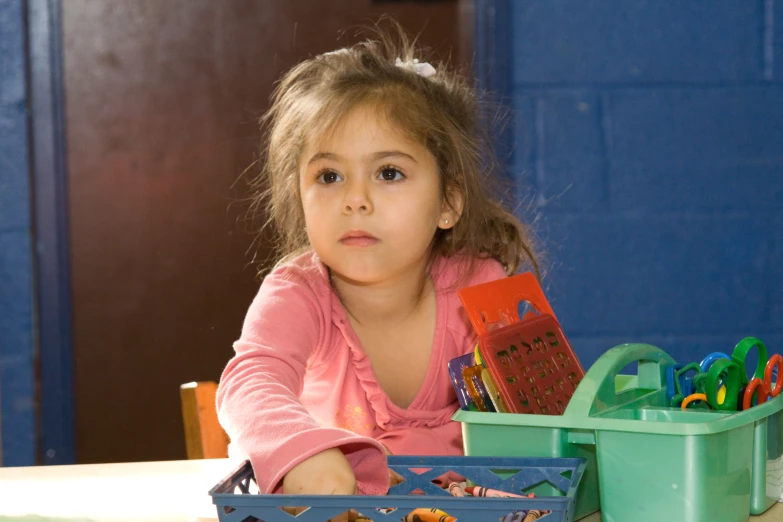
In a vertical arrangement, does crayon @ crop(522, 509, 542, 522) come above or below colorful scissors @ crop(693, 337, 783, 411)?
below

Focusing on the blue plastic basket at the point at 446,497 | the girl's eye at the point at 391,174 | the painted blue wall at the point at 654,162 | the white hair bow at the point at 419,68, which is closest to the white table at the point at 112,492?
the blue plastic basket at the point at 446,497

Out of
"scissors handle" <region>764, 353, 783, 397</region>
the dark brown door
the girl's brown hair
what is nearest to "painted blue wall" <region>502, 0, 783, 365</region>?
the dark brown door

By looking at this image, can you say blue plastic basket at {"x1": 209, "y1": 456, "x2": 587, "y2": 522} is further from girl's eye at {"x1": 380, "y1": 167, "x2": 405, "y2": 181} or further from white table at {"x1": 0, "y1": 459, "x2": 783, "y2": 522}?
girl's eye at {"x1": 380, "y1": 167, "x2": 405, "y2": 181}

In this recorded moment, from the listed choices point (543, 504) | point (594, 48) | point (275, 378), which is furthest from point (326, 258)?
point (594, 48)

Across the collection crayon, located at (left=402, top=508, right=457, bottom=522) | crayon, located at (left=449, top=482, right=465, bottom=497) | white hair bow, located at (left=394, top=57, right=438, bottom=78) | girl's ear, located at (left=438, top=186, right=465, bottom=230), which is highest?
white hair bow, located at (left=394, top=57, right=438, bottom=78)

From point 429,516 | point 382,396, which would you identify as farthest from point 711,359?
point 382,396

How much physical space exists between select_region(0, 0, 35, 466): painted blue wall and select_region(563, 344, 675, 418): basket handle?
1.53 m

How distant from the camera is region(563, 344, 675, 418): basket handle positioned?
1.81 feet

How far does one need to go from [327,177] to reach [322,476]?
415mm

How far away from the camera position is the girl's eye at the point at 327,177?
2.94 feet

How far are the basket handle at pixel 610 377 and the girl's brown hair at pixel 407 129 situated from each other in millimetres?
365

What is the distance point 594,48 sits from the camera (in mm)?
1758

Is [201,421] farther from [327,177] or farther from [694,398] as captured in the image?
[694,398]

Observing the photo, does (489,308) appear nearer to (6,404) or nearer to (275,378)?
(275,378)
